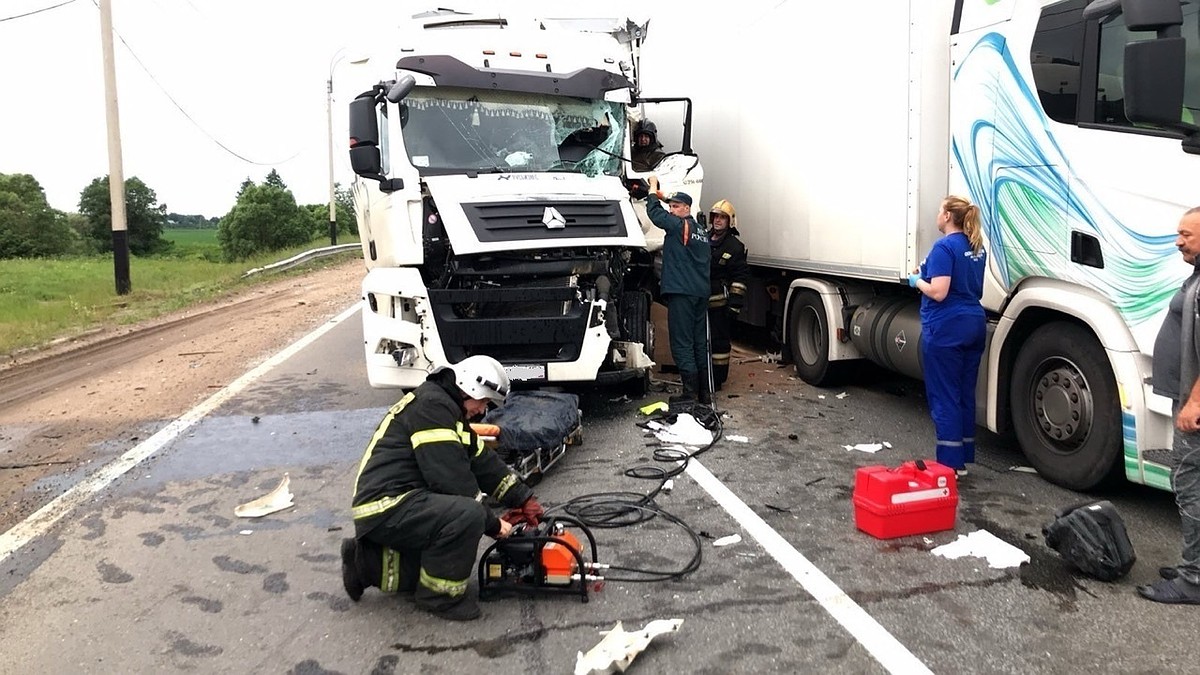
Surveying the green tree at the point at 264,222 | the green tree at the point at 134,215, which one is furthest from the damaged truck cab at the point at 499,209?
the green tree at the point at 134,215

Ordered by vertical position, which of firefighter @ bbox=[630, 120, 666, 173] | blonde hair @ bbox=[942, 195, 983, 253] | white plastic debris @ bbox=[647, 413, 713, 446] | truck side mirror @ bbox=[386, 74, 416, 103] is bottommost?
white plastic debris @ bbox=[647, 413, 713, 446]

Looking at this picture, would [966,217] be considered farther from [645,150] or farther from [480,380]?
[645,150]

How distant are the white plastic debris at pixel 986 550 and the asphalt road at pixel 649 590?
0.07 m

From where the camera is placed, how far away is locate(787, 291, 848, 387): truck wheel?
8.30m

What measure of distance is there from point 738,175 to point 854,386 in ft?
8.50


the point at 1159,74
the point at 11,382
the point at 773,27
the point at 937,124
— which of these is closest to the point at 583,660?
the point at 1159,74

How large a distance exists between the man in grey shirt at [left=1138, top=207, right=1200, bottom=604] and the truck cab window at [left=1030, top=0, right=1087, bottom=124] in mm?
1352

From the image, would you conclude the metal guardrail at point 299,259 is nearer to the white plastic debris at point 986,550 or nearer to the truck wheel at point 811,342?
the truck wheel at point 811,342

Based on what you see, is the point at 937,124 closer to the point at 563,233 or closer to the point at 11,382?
the point at 563,233

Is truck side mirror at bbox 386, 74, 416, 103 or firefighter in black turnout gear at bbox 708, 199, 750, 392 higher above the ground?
truck side mirror at bbox 386, 74, 416, 103

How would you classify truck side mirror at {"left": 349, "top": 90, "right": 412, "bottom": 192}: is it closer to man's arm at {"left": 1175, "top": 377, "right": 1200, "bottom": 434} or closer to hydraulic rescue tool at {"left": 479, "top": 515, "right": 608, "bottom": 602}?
hydraulic rescue tool at {"left": 479, "top": 515, "right": 608, "bottom": 602}

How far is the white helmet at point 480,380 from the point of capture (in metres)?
4.05

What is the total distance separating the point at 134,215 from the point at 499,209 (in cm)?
7269

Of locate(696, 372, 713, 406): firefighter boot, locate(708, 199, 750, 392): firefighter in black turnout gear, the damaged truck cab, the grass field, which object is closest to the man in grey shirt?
the damaged truck cab
